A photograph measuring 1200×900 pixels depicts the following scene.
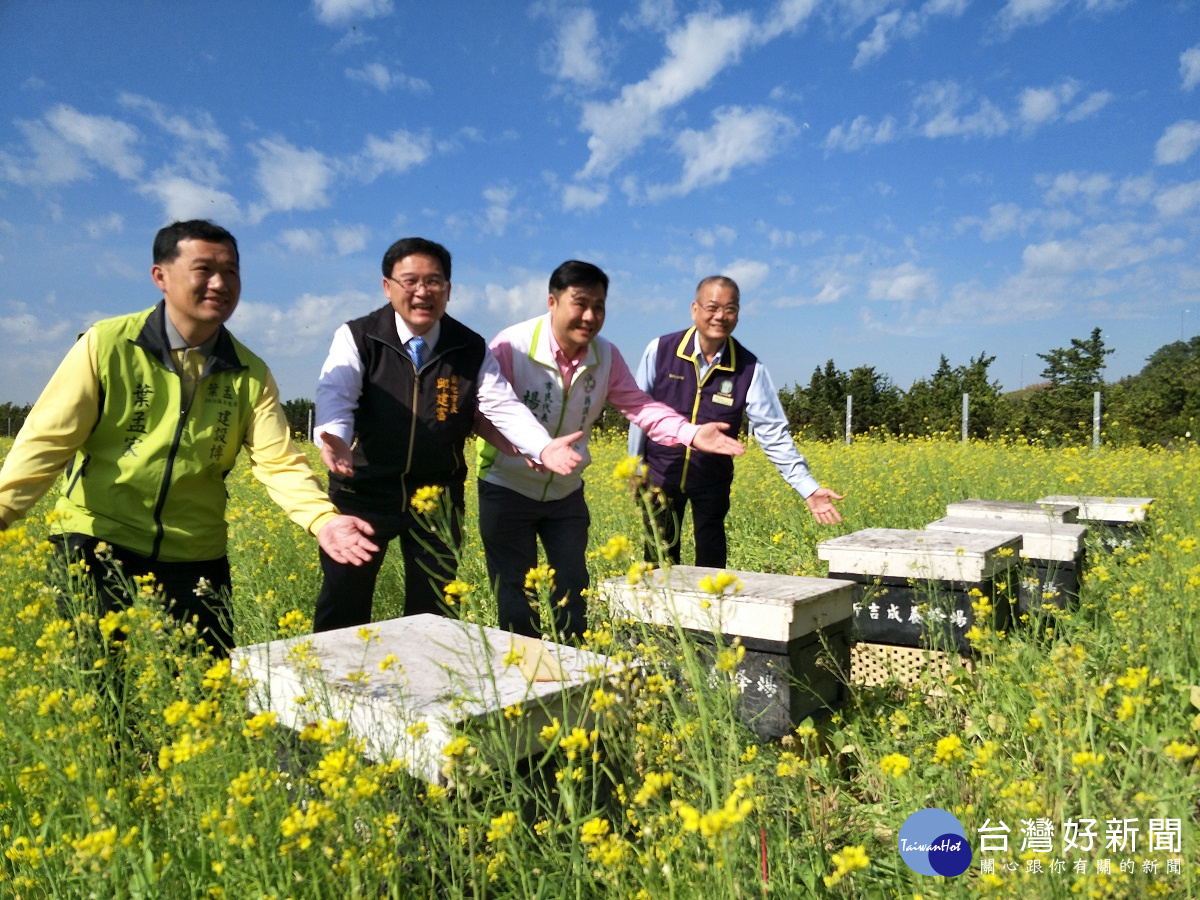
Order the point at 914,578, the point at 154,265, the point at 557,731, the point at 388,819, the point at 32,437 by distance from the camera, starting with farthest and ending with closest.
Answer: the point at 914,578, the point at 154,265, the point at 32,437, the point at 557,731, the point at 388,819

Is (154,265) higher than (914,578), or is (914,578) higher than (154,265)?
(154,265)

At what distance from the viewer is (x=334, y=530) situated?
7.82 feet

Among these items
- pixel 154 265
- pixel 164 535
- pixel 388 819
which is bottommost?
pixel 388 819

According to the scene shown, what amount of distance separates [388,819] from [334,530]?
1167 millimetres

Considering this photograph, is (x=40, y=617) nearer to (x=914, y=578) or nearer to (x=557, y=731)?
(x=557, y=731)

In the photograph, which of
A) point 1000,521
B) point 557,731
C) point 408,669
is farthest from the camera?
point 1000,521

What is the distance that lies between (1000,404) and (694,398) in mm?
21383

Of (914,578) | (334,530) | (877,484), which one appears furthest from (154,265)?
(877,484)

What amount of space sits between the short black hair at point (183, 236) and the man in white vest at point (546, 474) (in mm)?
1208

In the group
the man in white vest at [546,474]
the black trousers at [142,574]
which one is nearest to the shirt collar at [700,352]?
the man in white vest at [546,474]

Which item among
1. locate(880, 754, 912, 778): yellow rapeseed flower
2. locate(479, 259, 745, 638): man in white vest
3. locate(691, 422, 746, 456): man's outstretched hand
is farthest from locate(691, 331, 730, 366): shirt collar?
locate(880, 754, 912, 778): yellow rapeseed flower

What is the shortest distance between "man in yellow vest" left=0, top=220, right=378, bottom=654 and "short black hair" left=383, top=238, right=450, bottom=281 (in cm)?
60

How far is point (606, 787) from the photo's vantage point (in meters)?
1.88

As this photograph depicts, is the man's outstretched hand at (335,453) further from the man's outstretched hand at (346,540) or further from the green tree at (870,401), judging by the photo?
the green tree at (870,401)
